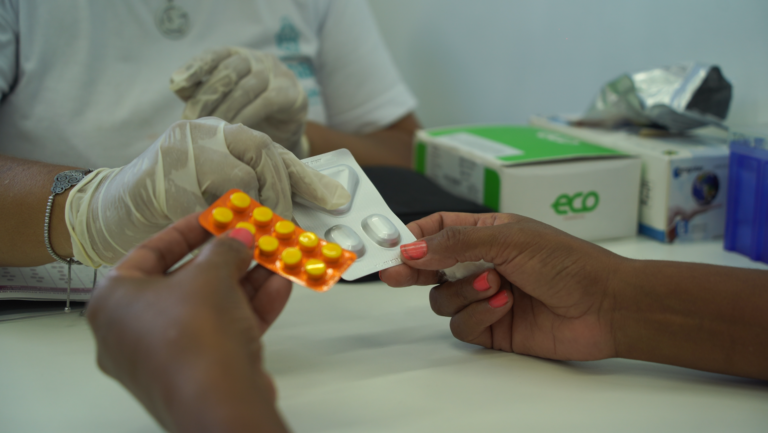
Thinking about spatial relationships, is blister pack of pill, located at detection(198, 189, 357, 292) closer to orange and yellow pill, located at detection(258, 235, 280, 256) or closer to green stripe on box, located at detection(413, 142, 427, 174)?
orange and yellow pill, located at detection(258, 235, 280, 256)

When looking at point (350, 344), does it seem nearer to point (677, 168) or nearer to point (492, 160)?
point (492, 160)

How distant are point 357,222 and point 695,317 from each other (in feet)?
1.02

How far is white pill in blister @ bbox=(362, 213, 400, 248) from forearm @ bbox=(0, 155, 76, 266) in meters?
0.30

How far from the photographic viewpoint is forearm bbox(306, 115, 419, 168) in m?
1.06

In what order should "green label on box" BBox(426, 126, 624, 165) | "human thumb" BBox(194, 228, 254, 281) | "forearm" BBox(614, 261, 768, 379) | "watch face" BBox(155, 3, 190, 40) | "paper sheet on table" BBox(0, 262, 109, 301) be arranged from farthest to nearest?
"watch face" BBox(155, 3, 190, 40) → "green label on box" BBox(426, 126, 624, 165) → "paper sheet on table" BBox(0, 262, 109, 301) → "forearm" BBox(614, 261, 768, 379) → "human thumb" BBox(194, 228, 254, 281)

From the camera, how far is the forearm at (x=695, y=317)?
46 cm

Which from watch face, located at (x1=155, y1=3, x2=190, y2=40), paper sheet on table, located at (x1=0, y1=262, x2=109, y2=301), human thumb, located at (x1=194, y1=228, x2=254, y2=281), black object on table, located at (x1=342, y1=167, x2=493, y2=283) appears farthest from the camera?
watch face, located at (x1=155, y1=3, x2=190, y2=40)

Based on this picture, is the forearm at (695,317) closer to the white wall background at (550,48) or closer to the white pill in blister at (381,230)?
the white pill in blister at (381,230)

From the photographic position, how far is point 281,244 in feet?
1.42

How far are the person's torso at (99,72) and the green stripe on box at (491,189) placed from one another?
1.80ft

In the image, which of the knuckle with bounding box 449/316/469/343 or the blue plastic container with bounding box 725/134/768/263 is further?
the blue plastic container with bounding box 725/134/768/263

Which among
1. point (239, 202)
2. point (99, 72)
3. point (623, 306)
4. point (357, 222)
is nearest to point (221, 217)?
point (239, 202)

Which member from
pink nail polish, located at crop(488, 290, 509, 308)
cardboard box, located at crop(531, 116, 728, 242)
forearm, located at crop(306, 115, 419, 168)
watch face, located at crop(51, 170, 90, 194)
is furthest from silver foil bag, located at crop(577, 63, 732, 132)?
watch face, located at crop(51, 170, 90, 194)

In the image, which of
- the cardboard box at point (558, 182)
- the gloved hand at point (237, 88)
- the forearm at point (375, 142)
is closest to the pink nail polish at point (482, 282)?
the cardboard box at point (558, 182)
